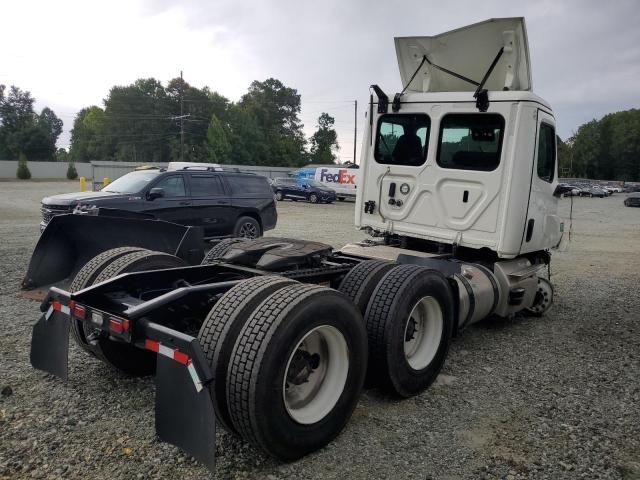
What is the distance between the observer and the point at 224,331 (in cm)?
283

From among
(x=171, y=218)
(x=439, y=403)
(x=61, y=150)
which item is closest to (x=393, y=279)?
(x=439, y=403)

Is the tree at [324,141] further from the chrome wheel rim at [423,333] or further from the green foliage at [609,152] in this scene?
the chrome wheel rim at [423,333]

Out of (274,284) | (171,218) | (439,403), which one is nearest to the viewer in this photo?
(274,284)

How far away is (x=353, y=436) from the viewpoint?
333 cm

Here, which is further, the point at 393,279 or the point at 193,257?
the point at 193,257

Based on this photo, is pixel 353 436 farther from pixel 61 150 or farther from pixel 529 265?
pixel 61 150

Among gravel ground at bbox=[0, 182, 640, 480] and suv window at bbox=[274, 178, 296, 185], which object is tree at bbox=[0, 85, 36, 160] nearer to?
suv window at bbox=[274, 178, 296, 185]

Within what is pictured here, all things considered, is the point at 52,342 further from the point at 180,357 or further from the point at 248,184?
the point at 248,184

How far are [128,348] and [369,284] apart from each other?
6.33ft

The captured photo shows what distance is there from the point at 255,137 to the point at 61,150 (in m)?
55.0

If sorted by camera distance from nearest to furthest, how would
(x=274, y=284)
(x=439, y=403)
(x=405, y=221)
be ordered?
(x=274, y=284)
(x=439, y=403)
(x=405, y=221)

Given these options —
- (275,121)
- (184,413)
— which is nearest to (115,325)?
(184,413)

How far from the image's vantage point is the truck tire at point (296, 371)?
2.70m

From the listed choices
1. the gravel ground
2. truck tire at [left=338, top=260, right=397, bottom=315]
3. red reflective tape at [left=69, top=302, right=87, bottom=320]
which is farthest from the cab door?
red reflective tape at [left=69, top=302, right=87, bottom=320]
